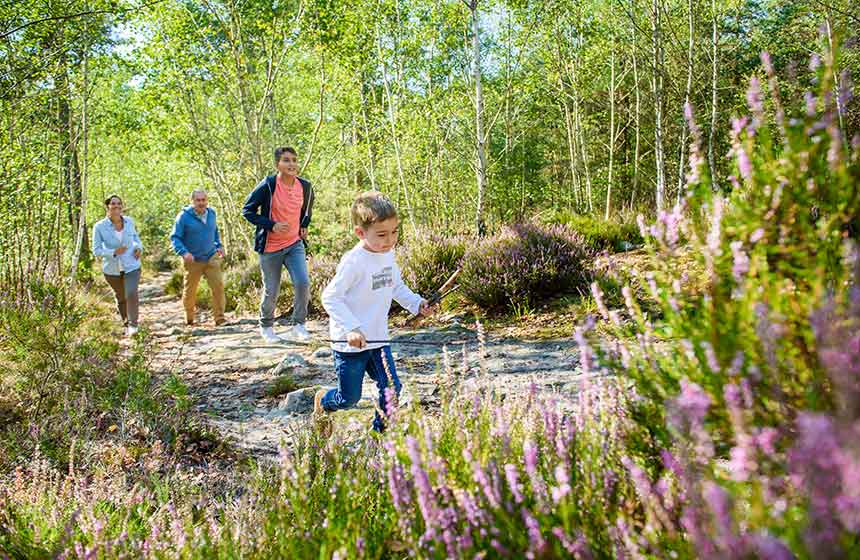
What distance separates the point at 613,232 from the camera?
10297mm

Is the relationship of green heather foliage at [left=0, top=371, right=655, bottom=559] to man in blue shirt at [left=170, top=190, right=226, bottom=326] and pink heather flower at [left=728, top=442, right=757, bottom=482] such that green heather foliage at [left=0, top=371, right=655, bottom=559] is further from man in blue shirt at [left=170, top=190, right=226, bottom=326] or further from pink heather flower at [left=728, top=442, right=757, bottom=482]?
man in blue shirt at [left=170, top=190, right=226, bottom=326]

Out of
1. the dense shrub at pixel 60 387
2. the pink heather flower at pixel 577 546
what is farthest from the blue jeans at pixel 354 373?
the pink heather flower at pixel 577 546

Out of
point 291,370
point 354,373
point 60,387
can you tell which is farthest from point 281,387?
point 354,373

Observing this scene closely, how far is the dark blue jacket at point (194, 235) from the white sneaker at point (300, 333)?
225 cm

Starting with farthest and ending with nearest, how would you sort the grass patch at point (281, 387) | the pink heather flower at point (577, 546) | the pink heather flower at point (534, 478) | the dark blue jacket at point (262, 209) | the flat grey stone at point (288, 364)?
1. the dark blue jacket at point (262, 209)
2. the flat grey stone at point (288, 364)
3. the grass patch at point (281, 387)
4. the pink heather flower at point (534, 478)
5. the pink heather flower at point (577, 546)

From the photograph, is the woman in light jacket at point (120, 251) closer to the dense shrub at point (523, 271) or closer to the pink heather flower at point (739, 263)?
the dense shrub at point (523, 271)

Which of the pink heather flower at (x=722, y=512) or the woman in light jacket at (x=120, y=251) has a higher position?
the woman in light jacket at (x=120, y=251)

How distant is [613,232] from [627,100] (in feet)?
44.5

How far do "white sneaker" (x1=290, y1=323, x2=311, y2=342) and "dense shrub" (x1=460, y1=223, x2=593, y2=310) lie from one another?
1963 mm

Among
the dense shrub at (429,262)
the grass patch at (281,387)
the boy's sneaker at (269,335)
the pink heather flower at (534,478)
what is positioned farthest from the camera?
the dense shrub at (429,262)

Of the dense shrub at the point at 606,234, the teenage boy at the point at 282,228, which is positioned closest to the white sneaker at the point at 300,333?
the teenage boy at the point at 282,228

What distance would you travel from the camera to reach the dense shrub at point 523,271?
269 inches

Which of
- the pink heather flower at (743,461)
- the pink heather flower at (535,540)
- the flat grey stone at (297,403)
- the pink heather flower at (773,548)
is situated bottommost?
the flat grey stone at (297,403)

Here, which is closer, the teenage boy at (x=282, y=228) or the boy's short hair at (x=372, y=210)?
the boy's short hair at (x=372, y=210)
